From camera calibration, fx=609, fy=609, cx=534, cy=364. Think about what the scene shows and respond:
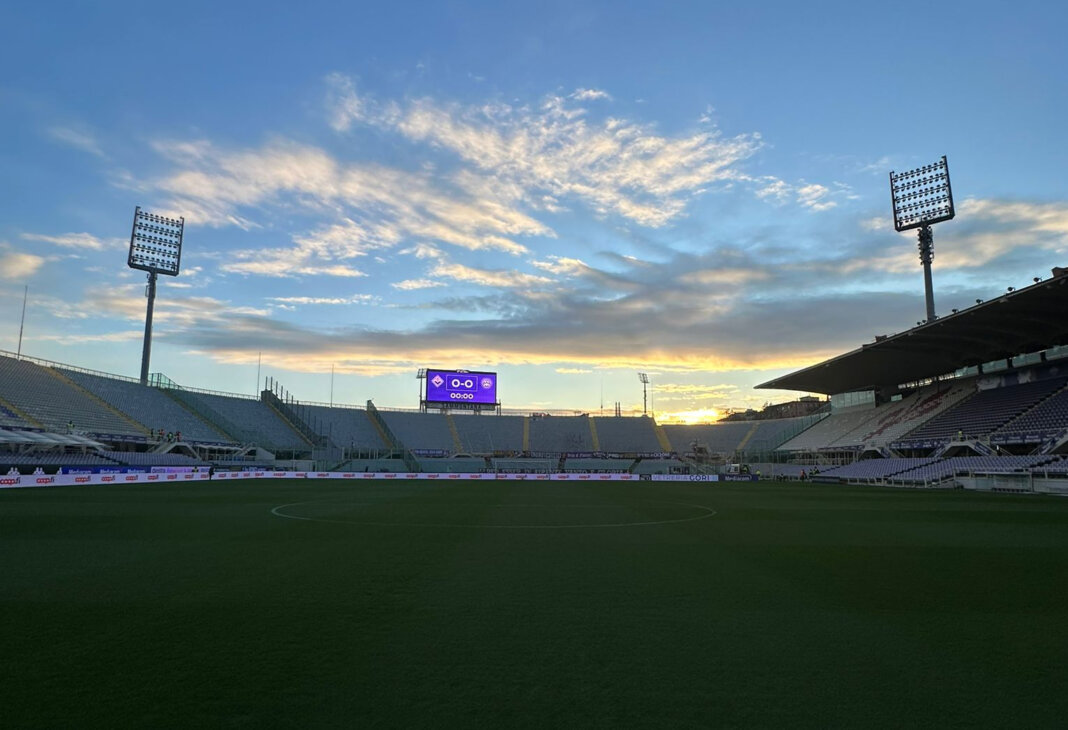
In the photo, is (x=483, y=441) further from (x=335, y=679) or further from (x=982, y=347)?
(x=335, y=679)

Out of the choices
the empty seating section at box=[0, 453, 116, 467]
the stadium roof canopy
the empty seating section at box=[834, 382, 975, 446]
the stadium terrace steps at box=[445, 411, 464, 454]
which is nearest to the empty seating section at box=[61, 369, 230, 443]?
the empty seating section at box=[0, 453, 116, 467]

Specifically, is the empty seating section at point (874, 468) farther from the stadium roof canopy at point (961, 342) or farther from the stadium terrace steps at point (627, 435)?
the stadium terrace steps at point (627, 435)

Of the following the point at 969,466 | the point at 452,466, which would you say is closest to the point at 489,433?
the point at 452,466

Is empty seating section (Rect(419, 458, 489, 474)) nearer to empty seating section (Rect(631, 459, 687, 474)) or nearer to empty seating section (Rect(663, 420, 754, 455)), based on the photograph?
empty seating section (Rect(631, 459, 687, 474))

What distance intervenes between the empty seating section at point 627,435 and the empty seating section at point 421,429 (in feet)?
75.9

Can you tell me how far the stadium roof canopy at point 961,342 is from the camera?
1566 inches

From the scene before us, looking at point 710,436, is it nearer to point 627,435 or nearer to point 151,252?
point 627,435

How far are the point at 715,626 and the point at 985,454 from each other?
158 feet

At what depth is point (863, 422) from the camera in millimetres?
65812

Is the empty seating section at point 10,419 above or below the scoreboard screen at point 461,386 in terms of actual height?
below

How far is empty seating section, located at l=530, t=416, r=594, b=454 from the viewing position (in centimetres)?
9000

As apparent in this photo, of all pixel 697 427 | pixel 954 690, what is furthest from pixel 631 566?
pixel 697 427

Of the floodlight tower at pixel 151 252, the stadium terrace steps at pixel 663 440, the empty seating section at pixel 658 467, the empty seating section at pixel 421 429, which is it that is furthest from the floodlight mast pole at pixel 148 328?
the stadium terrace steps at pixel 663 440

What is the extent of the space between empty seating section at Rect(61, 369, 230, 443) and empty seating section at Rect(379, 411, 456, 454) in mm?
25215
